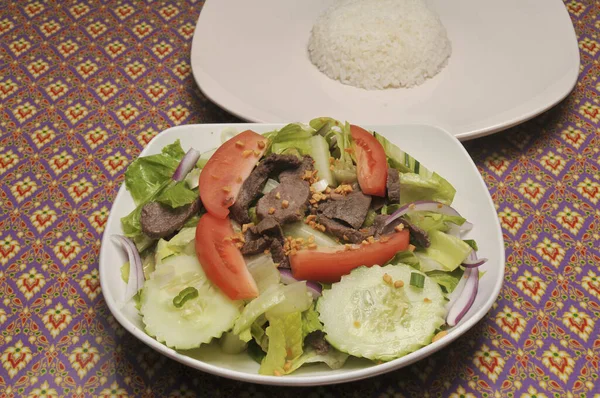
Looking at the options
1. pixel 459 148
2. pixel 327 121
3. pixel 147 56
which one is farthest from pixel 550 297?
pixel 147 56

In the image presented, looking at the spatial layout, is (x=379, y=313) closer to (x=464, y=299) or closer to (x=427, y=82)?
A: (x=464, y=299)

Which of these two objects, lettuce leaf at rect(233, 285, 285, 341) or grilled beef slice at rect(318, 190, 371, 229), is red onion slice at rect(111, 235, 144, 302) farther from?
grilled beef slice at rect(318, 190, 371, 229)

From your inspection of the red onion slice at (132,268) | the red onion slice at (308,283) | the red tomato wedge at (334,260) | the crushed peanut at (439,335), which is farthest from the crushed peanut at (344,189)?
the red onion slice at (132,268)

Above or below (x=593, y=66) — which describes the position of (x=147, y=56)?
above

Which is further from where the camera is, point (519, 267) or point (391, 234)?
point (519, 267)

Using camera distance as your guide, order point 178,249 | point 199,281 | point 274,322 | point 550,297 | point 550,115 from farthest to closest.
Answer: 1. point 550,115
2. point 550,297
3. point 178,249
4. point 199,281
5. point 274,322

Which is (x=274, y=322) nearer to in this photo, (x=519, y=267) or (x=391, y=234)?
(x=391, y=234)
